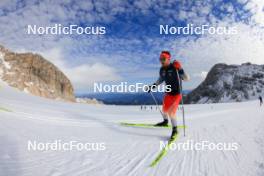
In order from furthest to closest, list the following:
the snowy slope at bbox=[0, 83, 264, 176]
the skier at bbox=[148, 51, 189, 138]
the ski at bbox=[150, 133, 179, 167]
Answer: the skier at bbox=[148, 51, 189, 138]
the ski at bbox=[150, 133, 179, 167]
the snowy slope at bbox=[0, 83, 264, 176]

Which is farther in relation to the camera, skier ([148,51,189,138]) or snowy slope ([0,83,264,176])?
skier ([148,51,189,138])

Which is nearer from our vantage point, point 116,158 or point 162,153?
point 116,158

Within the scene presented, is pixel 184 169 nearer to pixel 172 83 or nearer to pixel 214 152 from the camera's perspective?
pixel 214 152

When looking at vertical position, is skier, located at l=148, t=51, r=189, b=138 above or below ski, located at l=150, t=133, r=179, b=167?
above

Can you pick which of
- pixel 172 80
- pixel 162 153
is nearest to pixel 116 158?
pixel 162 153

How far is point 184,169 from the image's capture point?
418cm

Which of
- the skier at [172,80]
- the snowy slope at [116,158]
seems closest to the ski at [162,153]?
the snowy slope at [116,158]

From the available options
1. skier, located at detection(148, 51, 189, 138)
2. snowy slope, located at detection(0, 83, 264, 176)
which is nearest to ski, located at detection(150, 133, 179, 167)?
snowy slope, located at detection(0, 83, 264, 176)

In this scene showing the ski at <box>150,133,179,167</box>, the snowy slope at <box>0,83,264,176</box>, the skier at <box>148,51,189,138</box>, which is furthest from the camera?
the skier at <box>148,51,189,138</box>

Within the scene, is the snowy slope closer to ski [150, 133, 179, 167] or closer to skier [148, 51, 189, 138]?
ski [150, 133, 179, 167]

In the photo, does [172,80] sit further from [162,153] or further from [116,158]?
[116,158]

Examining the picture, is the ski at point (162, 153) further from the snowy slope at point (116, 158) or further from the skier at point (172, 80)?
the skier at point (172, 80)

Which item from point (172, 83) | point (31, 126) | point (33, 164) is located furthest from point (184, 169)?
point (31, 126)

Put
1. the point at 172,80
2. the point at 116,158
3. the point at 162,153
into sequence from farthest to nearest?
the point at 172,80, the point at 162,153, the point at 116,158
